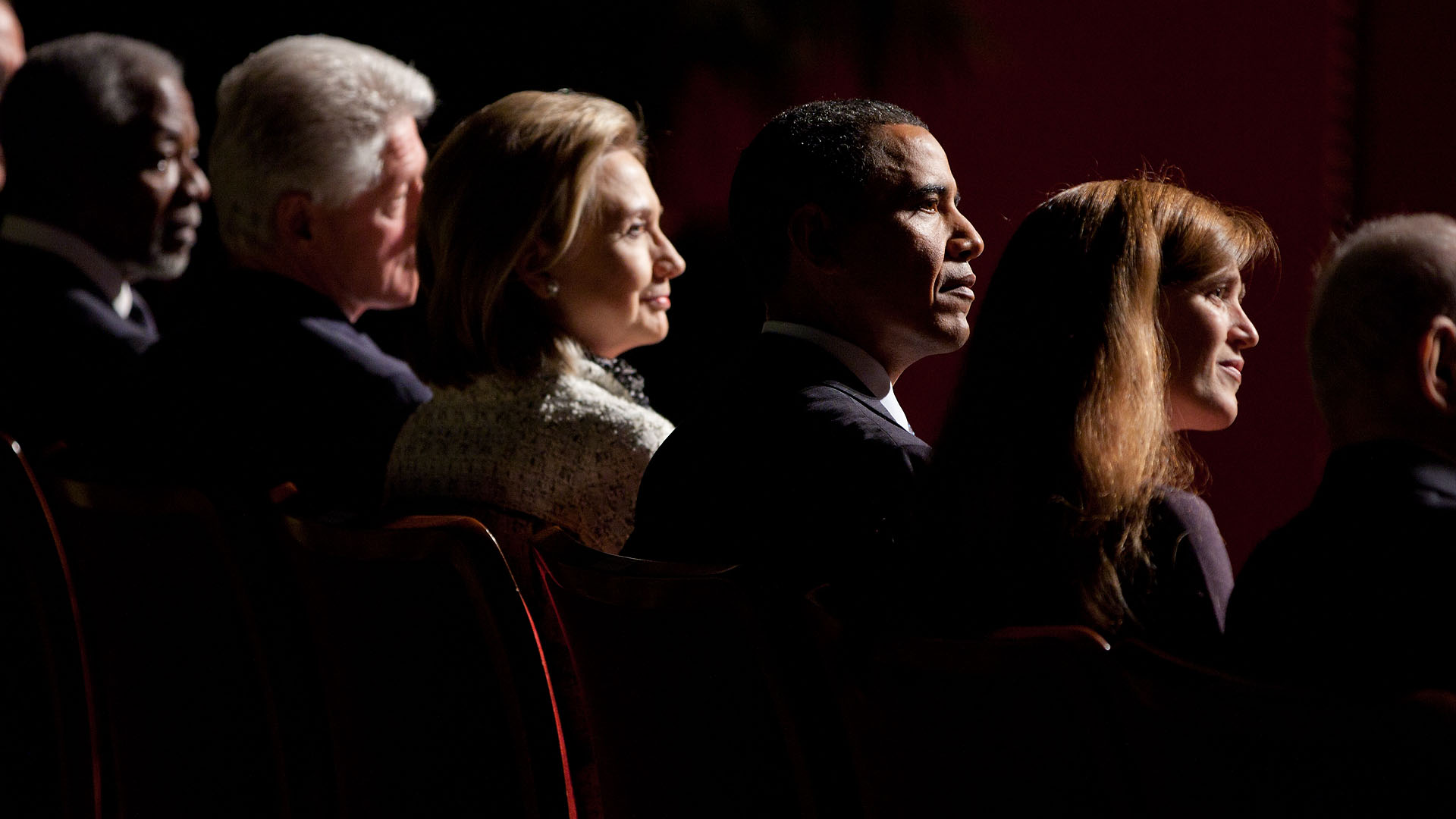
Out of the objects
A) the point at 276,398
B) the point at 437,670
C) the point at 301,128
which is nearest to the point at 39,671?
the point at 276,398

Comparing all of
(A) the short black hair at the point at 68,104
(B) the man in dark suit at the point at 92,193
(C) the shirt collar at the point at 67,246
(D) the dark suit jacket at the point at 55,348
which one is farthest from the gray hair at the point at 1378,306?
(A) the short black hair at the point at 68,104

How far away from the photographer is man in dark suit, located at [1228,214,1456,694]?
1.26 metres

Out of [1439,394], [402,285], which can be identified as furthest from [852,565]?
[402,285]

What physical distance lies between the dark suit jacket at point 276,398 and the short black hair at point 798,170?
793mm

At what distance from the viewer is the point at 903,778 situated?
49.6 inches

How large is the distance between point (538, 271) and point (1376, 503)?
1334mm

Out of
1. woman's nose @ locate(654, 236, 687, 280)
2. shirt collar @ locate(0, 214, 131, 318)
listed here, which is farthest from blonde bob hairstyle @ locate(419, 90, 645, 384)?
shirt collar @ locate(0, 214, 131, 318)

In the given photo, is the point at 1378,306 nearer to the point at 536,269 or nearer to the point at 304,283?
the point at 536,269

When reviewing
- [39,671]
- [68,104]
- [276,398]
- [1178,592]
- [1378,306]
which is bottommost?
[39,671]

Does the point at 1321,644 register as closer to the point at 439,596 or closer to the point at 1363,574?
the point at 1363,574

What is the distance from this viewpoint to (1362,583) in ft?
4.25

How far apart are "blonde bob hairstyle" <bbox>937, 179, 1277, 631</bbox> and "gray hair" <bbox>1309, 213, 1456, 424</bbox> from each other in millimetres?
170

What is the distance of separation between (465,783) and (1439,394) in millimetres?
1089

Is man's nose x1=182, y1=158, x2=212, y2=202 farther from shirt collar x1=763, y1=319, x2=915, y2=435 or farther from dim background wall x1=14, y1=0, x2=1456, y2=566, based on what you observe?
shirt collar x1=763, y1=319, x2=915, y2=435
